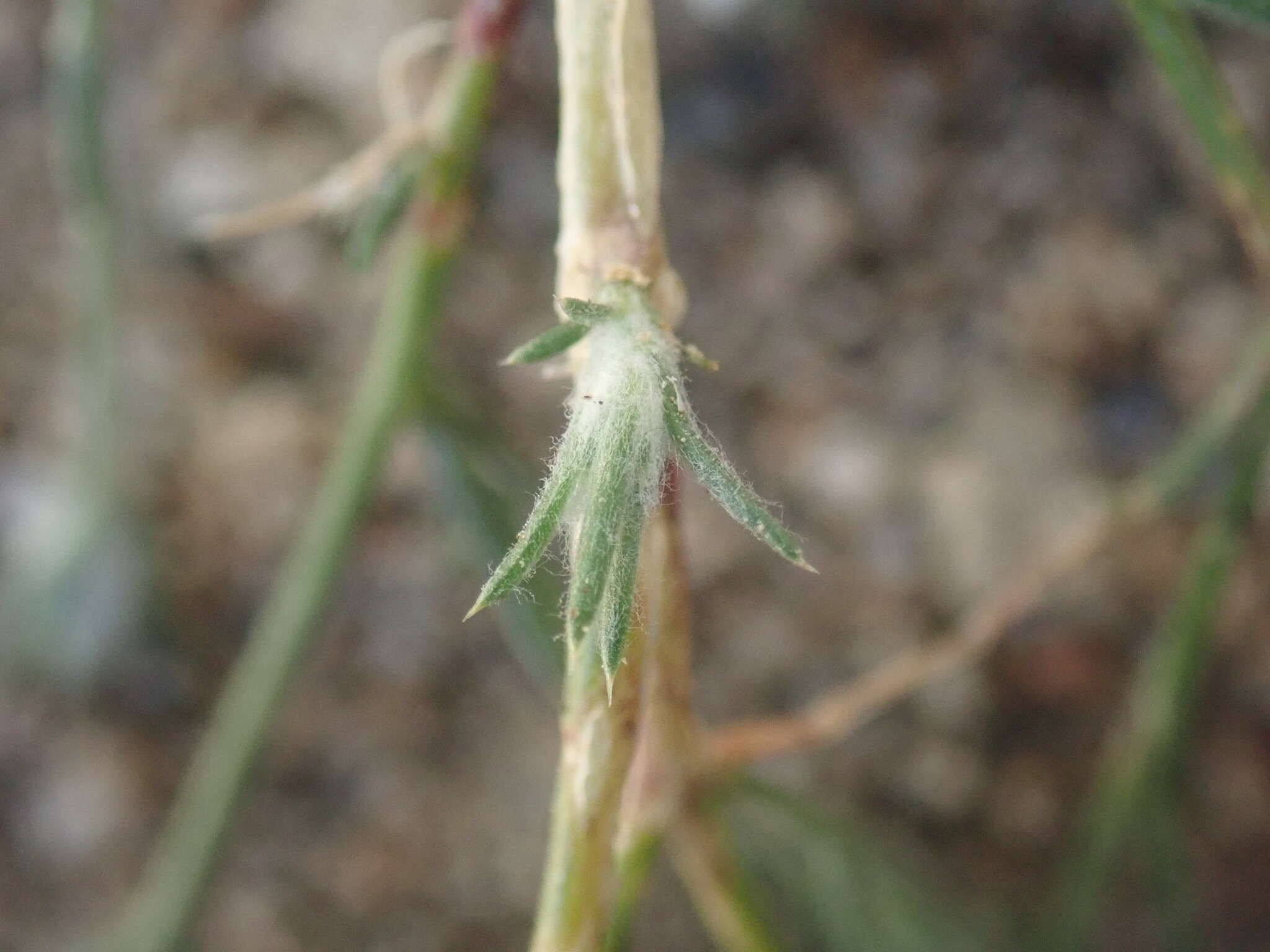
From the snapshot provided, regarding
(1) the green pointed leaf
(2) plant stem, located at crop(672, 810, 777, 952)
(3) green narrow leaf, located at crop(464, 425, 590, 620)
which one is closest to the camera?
(3) green narrow leaf, located at crop(464, 425, 590, 620)

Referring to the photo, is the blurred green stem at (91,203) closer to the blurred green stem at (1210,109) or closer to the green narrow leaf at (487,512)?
the green narrow leaf at (487,512)

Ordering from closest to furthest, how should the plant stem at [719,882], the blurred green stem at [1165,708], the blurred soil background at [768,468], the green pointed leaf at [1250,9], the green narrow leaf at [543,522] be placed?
the green narrow leaf at [543,522]
the green pointed leaf at [1250,9]
the plant stem at [719,882]
the blurred green stem at [1165,708]
the blurred soil background at [768,468]

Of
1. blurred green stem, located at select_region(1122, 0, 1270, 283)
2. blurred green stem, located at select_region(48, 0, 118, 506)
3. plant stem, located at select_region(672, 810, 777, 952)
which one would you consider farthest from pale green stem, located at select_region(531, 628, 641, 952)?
blurred green stem, located at select_region(48, 0, 118, 506)

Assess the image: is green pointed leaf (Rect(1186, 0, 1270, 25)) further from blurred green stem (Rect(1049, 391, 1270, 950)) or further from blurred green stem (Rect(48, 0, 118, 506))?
blurred green stem (Rect(48, 0, 118, 506))

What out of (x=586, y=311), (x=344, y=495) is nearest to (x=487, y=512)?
(x=344, y=495)

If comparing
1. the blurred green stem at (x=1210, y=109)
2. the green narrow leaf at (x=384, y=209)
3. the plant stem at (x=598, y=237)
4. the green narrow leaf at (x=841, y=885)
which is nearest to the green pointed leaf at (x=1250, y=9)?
the blurred green stem at (x=1210, y=109)

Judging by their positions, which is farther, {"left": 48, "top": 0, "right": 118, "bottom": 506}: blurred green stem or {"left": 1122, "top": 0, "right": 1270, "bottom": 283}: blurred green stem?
{"left": 48, "top": 0, "right": 118, "bottom": 506}: blurred green stem

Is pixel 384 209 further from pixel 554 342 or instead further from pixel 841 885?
pixel 841 885
